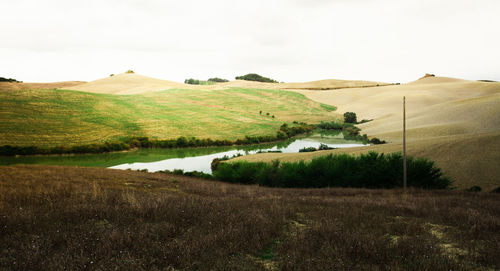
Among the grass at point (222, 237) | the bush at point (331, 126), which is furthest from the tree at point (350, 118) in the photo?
the grass at point (222, 237)

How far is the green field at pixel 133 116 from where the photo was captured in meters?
39.2

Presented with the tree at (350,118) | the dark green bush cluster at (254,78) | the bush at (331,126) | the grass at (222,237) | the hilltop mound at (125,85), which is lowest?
the grass at (222,237)

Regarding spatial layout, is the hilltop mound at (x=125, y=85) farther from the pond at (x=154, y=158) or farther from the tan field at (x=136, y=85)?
the pond at (x=154, y=158)

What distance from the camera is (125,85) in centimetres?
11162

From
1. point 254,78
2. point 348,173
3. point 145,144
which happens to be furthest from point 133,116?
point 254,78

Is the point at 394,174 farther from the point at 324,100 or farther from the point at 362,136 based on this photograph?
the point at 324,100

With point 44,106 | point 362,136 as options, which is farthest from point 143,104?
point 362,136

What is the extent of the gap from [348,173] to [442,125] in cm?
3422

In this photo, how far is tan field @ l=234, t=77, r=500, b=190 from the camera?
2002 cm

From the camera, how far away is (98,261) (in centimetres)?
415

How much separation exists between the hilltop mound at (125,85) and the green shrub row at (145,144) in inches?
2246

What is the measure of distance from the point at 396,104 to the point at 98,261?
312ft

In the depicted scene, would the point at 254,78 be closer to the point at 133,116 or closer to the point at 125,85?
the point at 125,85

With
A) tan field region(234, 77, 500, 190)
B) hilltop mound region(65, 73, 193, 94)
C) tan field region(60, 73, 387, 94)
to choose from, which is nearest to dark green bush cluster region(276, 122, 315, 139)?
tan field region(234, 77, 500, 190)
